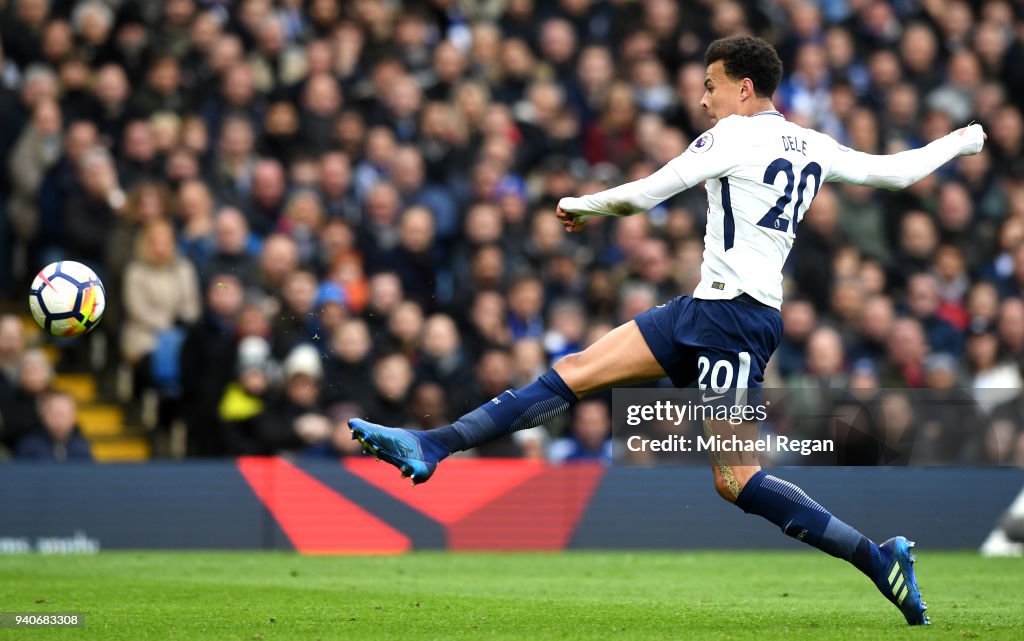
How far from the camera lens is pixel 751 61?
7234 mm

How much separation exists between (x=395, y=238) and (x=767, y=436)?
3581 millimetres

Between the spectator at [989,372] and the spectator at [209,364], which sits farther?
the spectator at [989,372]

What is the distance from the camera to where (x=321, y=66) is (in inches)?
559

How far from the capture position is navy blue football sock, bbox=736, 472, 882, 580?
23.2 ft

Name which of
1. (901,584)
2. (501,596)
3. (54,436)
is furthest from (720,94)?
(54,436)

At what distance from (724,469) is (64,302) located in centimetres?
377

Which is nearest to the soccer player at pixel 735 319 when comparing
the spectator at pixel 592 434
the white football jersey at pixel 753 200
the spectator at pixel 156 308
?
the white football jersey at pixel 753 200

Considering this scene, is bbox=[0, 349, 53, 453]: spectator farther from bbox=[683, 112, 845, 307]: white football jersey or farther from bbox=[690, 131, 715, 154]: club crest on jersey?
bbox=[690, 131, 715, 154]: club crest on jersey

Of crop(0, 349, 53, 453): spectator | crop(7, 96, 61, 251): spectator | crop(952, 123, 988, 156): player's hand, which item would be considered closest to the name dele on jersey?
crop(952, 123, 988, 156): player's hand

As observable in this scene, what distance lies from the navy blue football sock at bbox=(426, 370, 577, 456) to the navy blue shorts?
1.63ft

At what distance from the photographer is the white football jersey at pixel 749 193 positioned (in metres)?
6.88

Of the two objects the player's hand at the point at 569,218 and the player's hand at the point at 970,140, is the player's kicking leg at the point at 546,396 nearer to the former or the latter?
the player's hand at the point at 569,218

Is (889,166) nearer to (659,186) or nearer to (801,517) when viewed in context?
(659,186)

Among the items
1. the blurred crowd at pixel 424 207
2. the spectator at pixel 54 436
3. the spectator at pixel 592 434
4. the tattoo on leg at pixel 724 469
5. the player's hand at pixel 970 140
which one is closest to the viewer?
the tattoo on leg at pixel 724 469
